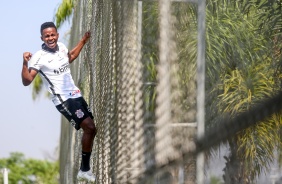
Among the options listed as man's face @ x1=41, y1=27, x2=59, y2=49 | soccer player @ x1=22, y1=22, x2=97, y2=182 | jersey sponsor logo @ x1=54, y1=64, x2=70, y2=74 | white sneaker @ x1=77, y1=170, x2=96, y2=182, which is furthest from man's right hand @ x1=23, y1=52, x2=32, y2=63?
white sneaker @ x1=77, y1=170, x2=96, y2=182

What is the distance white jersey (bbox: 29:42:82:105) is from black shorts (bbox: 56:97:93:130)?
6 centimetres

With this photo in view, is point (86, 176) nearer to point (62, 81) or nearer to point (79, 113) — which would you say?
point (79, 113)

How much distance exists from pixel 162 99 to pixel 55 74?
4.27 m

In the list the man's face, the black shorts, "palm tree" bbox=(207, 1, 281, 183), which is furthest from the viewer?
the man's face

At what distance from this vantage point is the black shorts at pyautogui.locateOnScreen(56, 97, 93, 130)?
22.0 feet

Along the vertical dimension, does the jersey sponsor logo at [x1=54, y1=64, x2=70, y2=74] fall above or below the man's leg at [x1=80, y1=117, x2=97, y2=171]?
above

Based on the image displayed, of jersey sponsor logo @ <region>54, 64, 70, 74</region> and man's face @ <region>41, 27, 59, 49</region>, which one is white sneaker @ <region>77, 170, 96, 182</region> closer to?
jersey sponsor logo @ <region>54, 64, 70, 74</region>

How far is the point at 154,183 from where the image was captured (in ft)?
10.2

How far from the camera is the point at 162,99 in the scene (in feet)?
9.05

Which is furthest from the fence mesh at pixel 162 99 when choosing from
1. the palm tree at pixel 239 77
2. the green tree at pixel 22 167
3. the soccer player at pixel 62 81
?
the green tree at pixel 22 167

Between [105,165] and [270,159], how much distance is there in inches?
121

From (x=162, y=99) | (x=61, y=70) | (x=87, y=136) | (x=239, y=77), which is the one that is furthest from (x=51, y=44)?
(x=239, y=77)

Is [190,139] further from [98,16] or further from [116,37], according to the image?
[98,16]

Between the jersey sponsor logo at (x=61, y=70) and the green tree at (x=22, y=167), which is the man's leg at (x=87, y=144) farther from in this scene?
the green tree at (x=22, y=167)
